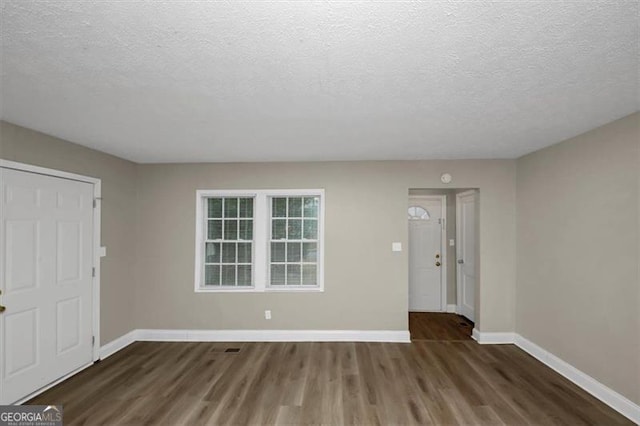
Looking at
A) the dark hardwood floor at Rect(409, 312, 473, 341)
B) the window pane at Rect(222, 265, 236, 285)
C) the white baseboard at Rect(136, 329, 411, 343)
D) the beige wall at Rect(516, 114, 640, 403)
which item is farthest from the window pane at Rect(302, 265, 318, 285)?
the beige wall at Rect(516, 114, 640, 403)

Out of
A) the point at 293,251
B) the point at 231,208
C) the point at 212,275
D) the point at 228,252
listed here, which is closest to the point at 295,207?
the point at 293,251

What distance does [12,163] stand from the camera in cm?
249

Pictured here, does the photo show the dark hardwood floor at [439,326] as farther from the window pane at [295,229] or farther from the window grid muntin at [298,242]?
the window pane at [295,229]

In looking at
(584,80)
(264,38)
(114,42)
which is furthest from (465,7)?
(114,42)

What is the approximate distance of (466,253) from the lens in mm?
4848

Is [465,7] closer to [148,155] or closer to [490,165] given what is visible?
[490,165]

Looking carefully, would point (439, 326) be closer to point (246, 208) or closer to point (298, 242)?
point (298, 242)

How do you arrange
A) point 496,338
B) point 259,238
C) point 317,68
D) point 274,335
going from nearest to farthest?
point 317,68 < point 496,338 < point 274,335 < point 259,238

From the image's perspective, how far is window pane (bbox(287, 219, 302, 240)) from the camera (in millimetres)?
4164

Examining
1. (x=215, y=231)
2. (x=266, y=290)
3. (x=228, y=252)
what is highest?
(x=215, y=231)

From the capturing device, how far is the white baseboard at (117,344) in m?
3.49

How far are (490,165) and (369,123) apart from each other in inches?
94.1

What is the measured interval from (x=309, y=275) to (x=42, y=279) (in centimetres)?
293

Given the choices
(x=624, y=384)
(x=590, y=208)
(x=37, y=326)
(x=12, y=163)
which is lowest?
(x=624, y=384)
